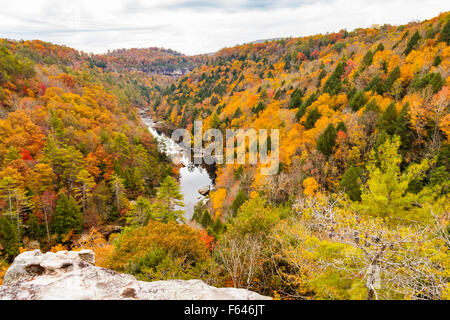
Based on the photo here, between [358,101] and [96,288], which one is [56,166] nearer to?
[96,288]

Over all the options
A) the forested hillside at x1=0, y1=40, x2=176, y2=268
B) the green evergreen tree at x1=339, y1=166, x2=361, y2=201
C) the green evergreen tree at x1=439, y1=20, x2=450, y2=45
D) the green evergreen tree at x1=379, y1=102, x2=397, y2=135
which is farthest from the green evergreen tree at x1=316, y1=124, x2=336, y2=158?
the forested hillside at x1=0, y1=40, x2=176, y2=268

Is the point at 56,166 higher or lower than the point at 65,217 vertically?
higher

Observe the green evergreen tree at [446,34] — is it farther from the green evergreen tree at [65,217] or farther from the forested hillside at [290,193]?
the green evergreen tree at [65,217]

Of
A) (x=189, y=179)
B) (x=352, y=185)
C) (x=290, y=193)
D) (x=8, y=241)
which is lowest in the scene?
(x=189, y=179)

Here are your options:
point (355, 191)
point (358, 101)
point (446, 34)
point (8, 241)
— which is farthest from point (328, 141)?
point (8, 241)

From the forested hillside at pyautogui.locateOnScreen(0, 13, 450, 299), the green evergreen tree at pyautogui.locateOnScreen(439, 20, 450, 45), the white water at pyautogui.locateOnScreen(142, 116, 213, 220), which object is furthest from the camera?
the white water at pyautogui.locateOnScreen(142, 116, 213, 220)

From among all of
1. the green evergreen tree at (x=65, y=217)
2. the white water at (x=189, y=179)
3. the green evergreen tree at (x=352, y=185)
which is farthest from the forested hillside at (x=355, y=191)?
the green evergreen tree at (x=65, y=217)

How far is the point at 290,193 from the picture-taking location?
116 feet

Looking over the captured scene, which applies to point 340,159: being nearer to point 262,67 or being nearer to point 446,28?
point 446,28

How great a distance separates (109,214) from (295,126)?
4123 cm

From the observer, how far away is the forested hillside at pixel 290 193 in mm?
9039

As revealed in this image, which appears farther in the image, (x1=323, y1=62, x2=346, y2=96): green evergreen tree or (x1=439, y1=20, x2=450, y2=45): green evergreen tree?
(x1=323, y1=62, x2=346, y2=96): green evergreen tree

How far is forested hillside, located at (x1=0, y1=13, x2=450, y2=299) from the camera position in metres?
9.04

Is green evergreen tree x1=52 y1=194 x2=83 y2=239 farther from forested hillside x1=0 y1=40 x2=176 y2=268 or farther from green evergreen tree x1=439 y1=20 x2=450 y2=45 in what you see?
green evergreen tree x1=439 y1=20 x2=450 y2=45
